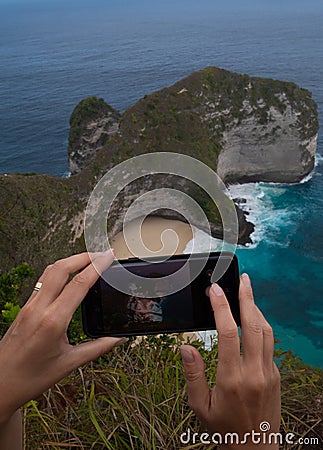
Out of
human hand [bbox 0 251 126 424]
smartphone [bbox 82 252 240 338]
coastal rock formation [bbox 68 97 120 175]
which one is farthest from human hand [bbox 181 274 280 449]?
coastal rock formation [bbox 68 97 120 175]

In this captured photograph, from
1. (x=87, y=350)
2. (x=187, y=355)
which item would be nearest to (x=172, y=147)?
(x=87, y=350)

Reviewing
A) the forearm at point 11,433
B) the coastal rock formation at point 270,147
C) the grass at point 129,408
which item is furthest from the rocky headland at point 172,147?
the forearm at point 11,433

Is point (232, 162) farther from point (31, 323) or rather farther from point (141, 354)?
point (31, 323)

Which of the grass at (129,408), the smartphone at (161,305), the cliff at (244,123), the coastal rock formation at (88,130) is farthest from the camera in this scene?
the coastal rock formation at (88,130)

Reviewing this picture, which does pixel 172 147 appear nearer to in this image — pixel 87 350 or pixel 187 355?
pixel 87 350

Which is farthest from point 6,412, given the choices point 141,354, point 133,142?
point 133,142

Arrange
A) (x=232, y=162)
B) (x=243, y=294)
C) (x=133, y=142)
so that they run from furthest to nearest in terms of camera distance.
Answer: (x=232, y=162), (x=133, y=142), (x=243, y=294)

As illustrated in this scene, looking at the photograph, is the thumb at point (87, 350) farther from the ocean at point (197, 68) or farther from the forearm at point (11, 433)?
the ocean at point (197, 68)
